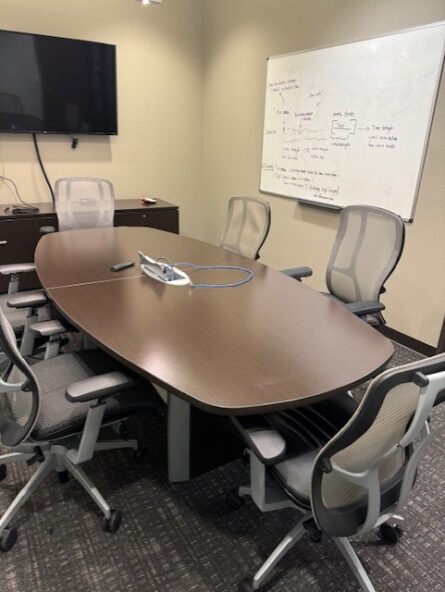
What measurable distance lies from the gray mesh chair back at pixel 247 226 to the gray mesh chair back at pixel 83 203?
1.04m

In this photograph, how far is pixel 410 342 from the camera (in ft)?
9.97

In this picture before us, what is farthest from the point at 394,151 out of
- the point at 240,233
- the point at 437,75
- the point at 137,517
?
A: the point at 137,517

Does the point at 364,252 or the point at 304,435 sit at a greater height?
the point at 364,252

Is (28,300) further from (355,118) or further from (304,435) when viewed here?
(355,118)

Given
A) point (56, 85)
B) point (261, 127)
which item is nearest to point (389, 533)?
point (261, 127)

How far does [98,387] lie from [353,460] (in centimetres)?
77

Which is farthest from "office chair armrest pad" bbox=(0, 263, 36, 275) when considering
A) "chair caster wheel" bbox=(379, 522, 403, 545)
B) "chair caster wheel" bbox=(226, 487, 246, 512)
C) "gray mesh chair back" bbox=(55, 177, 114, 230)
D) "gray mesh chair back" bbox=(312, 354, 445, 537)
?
"chair caster wheel" bbox=(379, 522, 403, 545)

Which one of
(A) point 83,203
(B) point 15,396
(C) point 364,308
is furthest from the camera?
(A) point 83,203

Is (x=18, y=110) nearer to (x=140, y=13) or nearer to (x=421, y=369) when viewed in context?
(x=140, y=13)

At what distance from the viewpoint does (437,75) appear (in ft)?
8.45

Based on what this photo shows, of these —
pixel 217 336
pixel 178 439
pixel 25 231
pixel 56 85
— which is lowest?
pixel 178 439

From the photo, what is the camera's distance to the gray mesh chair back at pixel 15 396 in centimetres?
126

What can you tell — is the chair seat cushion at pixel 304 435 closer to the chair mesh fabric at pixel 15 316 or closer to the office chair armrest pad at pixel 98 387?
the office chair armrest pad at pixel 98 387

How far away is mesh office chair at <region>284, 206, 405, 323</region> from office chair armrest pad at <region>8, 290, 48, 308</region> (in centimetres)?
134
